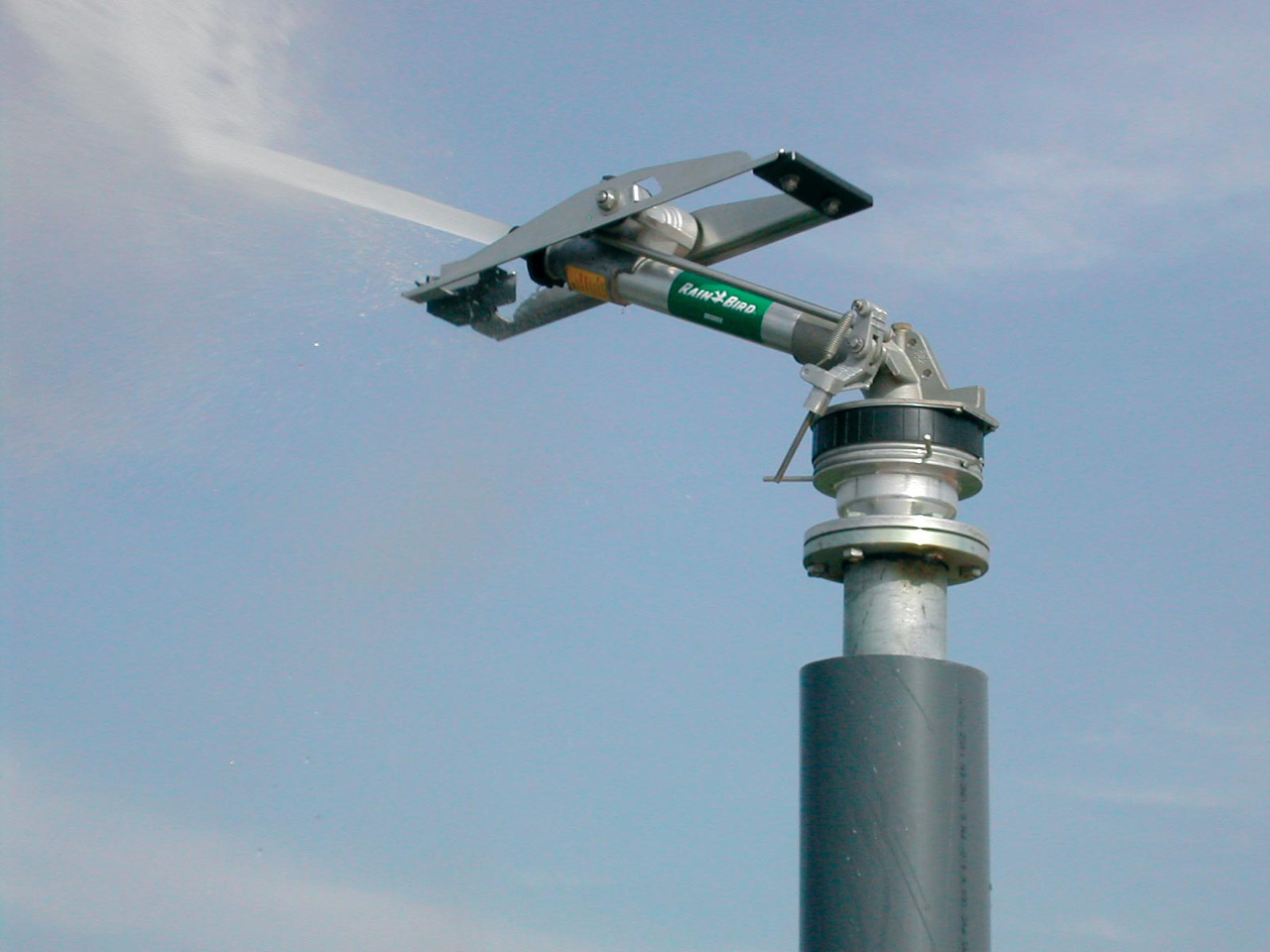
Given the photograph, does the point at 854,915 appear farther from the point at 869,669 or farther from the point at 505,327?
the point at 505,327

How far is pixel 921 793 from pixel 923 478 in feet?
4.72

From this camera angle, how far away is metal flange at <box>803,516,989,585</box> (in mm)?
7973

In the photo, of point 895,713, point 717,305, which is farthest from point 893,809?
point 717,305

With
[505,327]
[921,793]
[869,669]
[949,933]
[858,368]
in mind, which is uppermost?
[505,327]

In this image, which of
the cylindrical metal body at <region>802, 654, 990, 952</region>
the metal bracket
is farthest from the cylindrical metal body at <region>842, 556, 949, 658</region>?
the metal bracket

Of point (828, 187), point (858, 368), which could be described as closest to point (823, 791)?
point (858, 368)

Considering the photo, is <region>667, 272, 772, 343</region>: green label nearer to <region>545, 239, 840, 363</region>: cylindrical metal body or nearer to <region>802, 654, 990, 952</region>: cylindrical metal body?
<region>545, 239, 840, 363</region>: cylindrical metal body

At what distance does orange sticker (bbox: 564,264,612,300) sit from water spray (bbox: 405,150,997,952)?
0.01 metres

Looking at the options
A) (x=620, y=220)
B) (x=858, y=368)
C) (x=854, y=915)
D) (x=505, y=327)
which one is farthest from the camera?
(x=505, y=327)

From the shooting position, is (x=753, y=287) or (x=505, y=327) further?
(x=505, y=327)

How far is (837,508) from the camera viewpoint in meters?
8.40

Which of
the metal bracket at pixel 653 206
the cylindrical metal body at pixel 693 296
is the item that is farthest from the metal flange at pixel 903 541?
the metal bracket at pixel 653 206

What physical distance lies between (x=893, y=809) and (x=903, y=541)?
118 centimetres

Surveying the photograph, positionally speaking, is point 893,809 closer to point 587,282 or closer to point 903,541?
point 903,541
